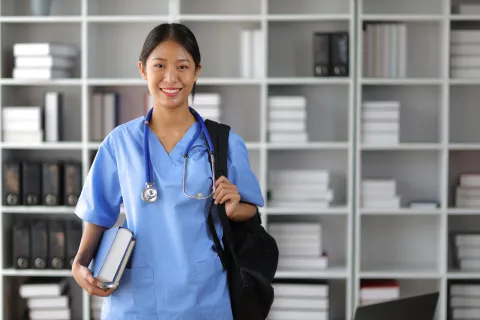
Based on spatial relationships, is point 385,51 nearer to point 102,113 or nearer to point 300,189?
point 300,189

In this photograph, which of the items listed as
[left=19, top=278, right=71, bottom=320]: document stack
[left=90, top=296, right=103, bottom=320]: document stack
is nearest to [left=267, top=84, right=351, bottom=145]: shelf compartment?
[left=90, top=296, right=103, bottom=320]: document stack

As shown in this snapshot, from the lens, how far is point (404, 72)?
3895 millimetres

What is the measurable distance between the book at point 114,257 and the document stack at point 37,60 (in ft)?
7.88

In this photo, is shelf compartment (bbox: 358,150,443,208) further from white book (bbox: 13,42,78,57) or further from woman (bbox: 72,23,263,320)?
woman (bbox: 72,23,263,320)

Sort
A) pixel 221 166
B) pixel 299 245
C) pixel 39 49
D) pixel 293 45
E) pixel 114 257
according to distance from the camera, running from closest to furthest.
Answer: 1. pixel 114 257
2. pixel 221 166
3. pixel 39 49
4. pixel 299 245
5. pixel 293 45

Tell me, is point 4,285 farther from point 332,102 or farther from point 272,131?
point 332,102

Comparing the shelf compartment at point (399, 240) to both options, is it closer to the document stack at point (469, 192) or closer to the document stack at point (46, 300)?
the document stack at point (469, 192)

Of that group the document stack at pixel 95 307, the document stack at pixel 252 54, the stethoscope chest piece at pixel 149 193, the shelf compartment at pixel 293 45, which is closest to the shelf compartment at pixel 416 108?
the shelf compartment at pixel 293 45

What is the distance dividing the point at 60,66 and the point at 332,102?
1.47 metres

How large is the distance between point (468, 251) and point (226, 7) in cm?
185

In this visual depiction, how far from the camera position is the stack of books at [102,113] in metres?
3.95

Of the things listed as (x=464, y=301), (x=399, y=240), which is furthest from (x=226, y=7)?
(x=464, y=301)

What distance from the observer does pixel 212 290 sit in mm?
1719

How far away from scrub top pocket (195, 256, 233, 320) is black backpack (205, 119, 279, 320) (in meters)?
0.02
